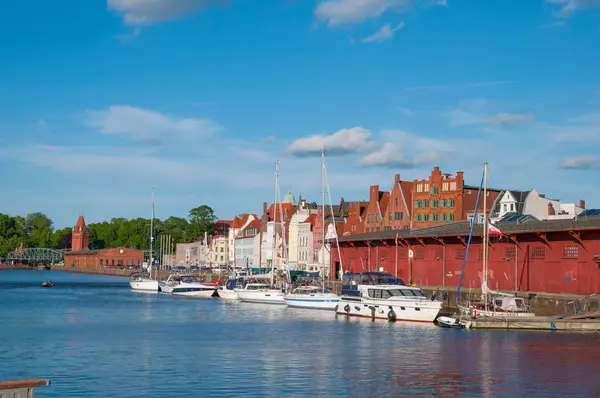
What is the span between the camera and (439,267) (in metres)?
89.3

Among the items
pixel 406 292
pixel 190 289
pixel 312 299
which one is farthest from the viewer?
pixel 190 289

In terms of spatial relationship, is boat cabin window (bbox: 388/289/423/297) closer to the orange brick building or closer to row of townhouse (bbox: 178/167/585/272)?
row of townhouse (bbox: 178/167/585/272)

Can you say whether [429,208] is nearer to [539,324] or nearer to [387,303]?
[387,303]

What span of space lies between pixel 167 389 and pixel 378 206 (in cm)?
10168

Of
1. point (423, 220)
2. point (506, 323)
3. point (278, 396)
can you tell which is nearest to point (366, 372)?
point (278, 396)

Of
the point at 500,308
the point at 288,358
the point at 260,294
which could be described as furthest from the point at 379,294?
the point at 260,294

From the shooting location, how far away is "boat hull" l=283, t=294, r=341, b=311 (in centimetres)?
7956

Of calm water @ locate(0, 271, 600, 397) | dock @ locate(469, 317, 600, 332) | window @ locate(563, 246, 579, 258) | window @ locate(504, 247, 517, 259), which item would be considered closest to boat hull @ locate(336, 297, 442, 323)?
calm water @ locate(0, 271, 600, 397)

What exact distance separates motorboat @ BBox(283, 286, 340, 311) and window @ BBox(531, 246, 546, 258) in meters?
18.7

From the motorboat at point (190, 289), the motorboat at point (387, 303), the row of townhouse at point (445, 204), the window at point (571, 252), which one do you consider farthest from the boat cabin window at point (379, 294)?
the motorboat at point (190, 289)

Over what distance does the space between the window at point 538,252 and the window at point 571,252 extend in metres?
2.63

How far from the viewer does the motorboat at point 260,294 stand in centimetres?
9150

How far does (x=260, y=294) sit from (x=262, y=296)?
535 mm

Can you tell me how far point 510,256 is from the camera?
7744 cm
